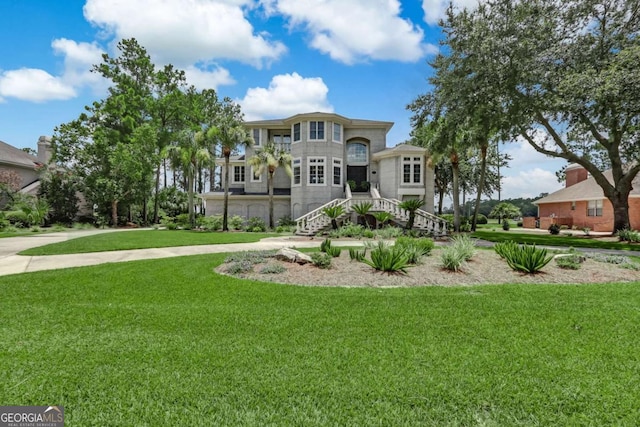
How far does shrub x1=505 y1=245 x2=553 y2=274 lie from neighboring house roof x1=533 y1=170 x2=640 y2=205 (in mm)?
25872

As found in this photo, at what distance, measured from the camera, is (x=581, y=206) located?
99.6ft

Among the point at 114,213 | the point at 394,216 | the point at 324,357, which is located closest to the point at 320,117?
the point at 394,216

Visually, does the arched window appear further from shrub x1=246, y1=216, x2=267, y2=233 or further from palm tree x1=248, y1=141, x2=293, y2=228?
shrub x1=246, y1=216, x2=267, y2=233

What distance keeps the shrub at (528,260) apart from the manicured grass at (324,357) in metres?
1.84

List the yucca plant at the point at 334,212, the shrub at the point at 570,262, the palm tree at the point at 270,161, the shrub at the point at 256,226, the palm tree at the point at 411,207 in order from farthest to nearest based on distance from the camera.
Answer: the palm tree at the point at 270,161 < the shrub at the point at 256,226 < the yucca plant at the point at 334,212 < the palm tree at the point at 411,207 < the shrub at the point at 570,262

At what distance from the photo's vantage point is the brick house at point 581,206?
27.2m

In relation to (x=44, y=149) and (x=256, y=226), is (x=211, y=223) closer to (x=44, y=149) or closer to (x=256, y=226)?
(x=256, y=226)

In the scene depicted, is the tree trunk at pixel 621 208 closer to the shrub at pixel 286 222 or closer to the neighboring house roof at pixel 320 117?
the neighboring house roof at pixel 320 117

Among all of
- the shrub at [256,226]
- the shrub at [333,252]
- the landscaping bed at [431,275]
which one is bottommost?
the landscaping bed at [431,275]

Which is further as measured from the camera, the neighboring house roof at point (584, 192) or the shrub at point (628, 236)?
the neighboring house roof at point (584, 192)

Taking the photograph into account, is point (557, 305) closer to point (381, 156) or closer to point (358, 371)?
point (358, 371)

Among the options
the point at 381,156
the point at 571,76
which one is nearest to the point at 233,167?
the point at 381,156

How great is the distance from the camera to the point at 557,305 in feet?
18.6

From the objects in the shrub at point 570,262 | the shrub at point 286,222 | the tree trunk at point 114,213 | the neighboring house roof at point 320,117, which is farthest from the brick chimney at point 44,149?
the shrub at point 570,262
